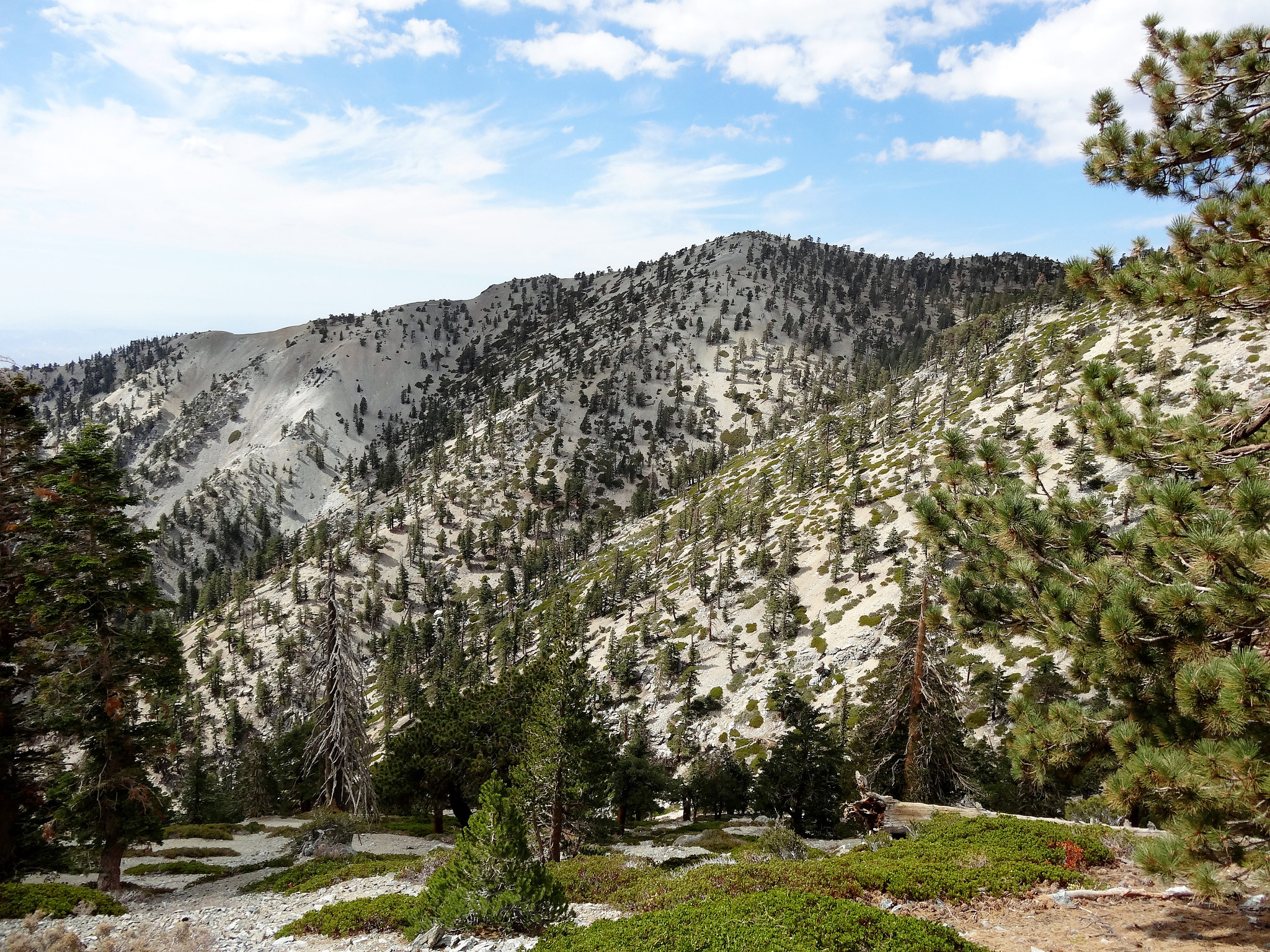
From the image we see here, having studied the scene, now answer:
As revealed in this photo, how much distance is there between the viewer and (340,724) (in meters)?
26.1

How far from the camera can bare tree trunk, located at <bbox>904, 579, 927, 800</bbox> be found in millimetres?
24078

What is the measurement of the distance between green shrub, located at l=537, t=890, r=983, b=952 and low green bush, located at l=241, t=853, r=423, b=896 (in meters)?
11.7

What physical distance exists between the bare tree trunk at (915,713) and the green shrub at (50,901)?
2584 centimetres

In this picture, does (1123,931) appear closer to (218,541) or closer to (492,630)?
(492,630)

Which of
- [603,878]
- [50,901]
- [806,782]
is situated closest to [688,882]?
[603,878]

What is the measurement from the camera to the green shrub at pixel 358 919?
13125mm

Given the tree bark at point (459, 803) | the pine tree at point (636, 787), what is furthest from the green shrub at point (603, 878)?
the pine tree at point (636, 787)

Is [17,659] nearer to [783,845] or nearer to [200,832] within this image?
[200,832]

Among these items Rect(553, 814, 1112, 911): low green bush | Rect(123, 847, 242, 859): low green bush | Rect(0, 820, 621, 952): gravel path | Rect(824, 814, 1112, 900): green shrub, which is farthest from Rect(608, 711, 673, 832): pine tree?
Rect(824, 814, 1112, 900): green shrub

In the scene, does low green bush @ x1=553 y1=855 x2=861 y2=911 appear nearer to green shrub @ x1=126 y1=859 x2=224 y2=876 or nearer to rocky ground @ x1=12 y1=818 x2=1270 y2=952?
rocky ground @ x1=12 y1=818 x2=1270 y2=952

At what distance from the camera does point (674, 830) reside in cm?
3669

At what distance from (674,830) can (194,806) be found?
39299mm

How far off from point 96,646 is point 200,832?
18557mm

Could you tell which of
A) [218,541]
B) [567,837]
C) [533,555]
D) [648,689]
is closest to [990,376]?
[648,689]
